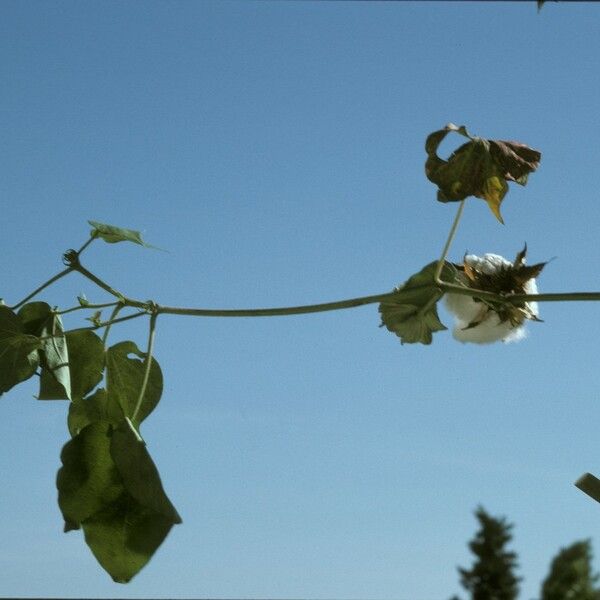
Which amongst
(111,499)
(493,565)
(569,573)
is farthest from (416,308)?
(493,565)

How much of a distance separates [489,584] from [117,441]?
15058 millimetres

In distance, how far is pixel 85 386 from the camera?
90 centimetres

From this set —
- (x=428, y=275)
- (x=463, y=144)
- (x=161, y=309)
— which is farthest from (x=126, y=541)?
(x=463, y=144)

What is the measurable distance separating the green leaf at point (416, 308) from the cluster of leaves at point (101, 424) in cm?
21

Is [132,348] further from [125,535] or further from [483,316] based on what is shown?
[483,316]

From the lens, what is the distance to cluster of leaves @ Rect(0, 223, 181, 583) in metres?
0.82

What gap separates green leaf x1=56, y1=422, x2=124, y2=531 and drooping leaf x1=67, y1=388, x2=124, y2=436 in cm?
4

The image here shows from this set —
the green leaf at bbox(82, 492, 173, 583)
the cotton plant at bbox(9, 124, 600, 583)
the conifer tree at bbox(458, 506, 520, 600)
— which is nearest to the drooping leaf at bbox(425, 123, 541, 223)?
the cotton plant at bbox(9, 124, 600, 583)

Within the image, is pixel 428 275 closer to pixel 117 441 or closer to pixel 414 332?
pixel 414 332

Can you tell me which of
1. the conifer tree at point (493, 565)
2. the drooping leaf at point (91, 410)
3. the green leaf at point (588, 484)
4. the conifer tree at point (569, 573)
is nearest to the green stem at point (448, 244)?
the green leaf at point (588, 484)

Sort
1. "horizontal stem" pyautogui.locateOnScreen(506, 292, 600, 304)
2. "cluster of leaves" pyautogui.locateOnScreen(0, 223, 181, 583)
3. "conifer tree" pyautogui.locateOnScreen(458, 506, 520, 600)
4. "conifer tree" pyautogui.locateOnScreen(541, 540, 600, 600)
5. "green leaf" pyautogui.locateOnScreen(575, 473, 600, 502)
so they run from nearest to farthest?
"horizontal stem" pyautogui.locateOnScreen(506, 292, 600, 304)
"green leaf" pyautogui.locateOnScreen(575, 473, 600, 502)
"cluster of leaves" pyautogui.locateOnScreen(0, 223, 181, 583)
"conifer tree" pyautogui.locateOnScreen(541, 540, 600, 600)
"conifer tree" pyautogui.locateOnScreen(458, 506, 520, 600)

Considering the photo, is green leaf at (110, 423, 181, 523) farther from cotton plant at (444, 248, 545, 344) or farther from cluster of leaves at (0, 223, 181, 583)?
cotton plant at (444, 248, 545, 344)

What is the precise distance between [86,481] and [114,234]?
21 cm

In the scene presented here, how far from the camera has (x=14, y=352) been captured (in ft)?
2.86
